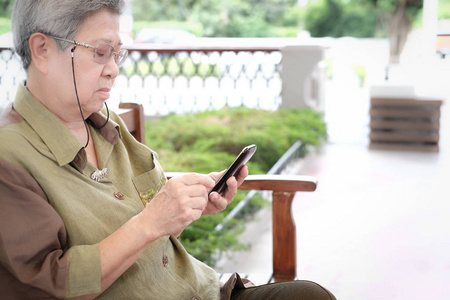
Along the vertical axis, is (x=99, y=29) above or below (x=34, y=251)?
above

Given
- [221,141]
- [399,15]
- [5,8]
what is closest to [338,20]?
[399,15]

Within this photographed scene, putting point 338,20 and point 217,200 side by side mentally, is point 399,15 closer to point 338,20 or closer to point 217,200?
point 338,20

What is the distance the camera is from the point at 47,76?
1.35 meters

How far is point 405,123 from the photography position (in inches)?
250

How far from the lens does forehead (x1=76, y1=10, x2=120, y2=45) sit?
1342 mm

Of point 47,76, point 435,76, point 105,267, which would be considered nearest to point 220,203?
point 105,267

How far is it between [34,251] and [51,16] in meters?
0.47

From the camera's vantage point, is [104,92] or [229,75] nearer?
[104,92]

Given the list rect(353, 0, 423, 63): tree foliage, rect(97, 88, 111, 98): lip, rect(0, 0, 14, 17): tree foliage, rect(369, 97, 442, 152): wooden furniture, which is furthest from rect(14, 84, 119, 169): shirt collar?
rect(353, 0, 423, 63): tree foliage

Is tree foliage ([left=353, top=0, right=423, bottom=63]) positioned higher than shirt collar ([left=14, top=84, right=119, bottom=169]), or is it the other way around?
tree foliage ([left=353, top=0, right=423, bottom=63])

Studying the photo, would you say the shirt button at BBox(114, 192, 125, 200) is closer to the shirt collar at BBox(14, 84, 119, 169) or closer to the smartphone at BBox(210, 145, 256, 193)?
the shirt collar at BBox(14, 84, 119, 169)

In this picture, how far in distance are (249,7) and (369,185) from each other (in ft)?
74.3

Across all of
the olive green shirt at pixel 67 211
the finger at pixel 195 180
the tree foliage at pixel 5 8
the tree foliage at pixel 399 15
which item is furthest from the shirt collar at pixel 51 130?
the tree foliage at pixel 399 15

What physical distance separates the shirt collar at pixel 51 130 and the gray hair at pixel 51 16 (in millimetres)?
99
